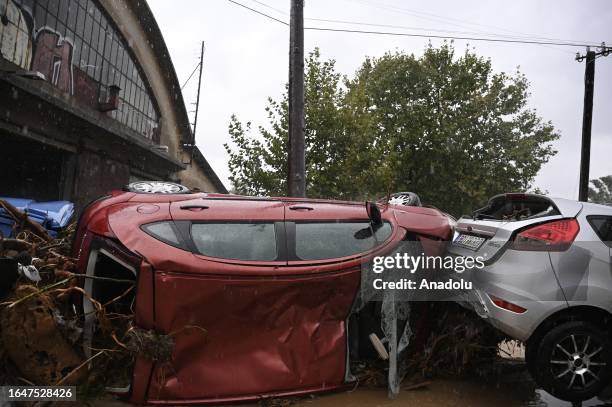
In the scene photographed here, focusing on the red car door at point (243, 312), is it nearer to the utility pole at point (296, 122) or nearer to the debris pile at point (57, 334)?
the debris pile at point (57, 334)

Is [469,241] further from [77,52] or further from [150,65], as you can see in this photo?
[150,65]

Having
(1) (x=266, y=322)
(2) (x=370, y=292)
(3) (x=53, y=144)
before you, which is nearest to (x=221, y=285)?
(1) (x=266, y=322)

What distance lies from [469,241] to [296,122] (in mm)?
4447

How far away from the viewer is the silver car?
3.53 metres

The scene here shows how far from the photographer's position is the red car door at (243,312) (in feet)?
10.6

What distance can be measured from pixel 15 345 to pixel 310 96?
13.9 m

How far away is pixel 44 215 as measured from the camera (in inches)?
190

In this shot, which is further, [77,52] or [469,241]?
[77,52]

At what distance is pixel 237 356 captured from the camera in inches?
133

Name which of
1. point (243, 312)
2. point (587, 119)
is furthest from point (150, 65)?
point (243, 312)

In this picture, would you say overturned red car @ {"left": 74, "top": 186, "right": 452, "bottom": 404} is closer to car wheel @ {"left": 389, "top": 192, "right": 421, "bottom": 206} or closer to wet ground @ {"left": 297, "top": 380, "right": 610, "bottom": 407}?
wet ground @ {"left": 297, "top": 380, "right": 610, "bottom": 407}

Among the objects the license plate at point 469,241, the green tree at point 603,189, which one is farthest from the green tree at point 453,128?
the green tree at point 603,189

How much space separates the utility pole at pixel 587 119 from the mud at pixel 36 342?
1618cm

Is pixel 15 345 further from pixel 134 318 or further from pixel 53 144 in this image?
pixel 53 144
